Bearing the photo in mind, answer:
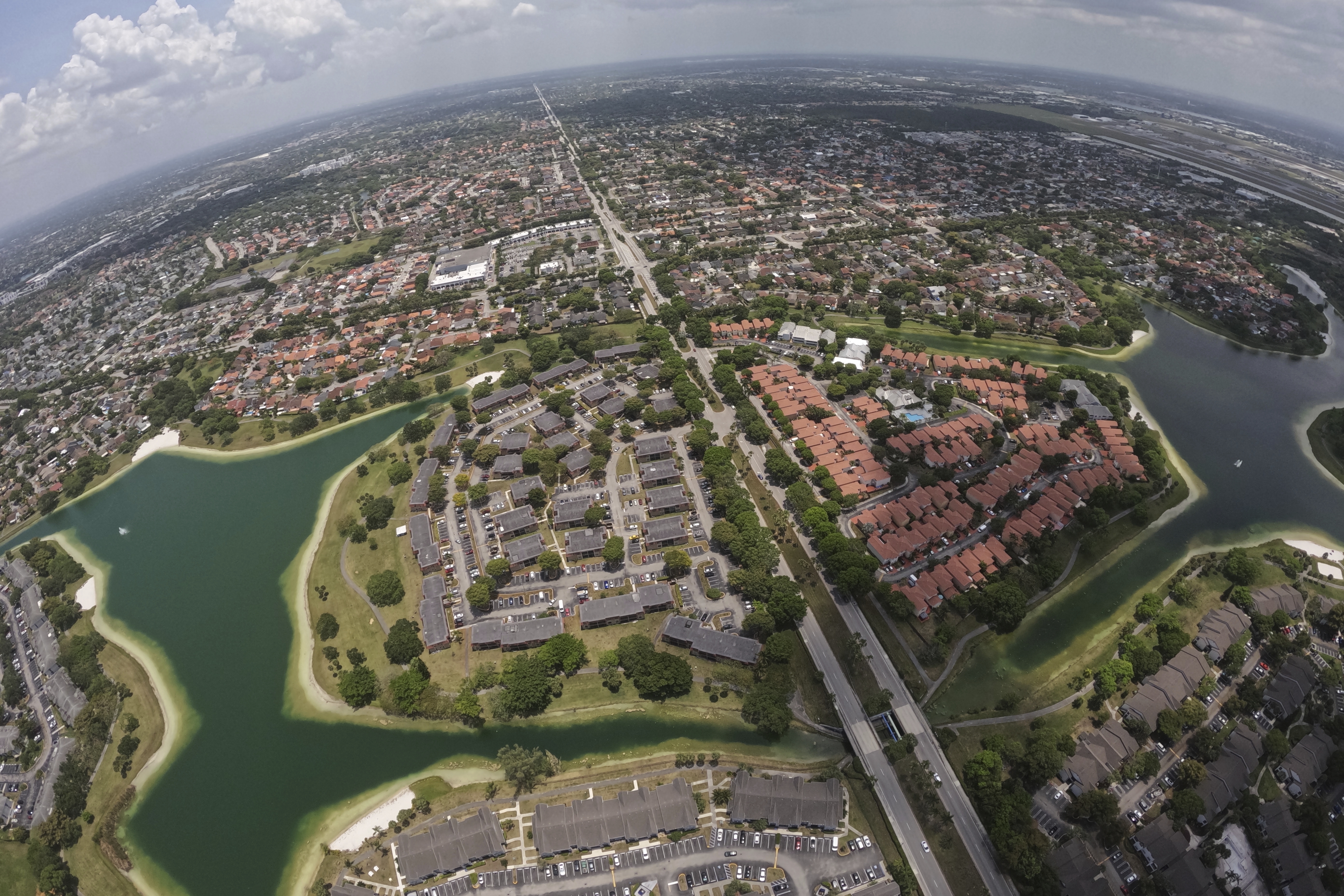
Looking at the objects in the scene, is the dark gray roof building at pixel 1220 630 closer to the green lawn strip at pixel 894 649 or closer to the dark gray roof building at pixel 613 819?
the green lawn strip at pixel 894 649

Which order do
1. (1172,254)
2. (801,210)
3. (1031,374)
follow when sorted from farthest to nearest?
1. (801,210)
2. (1172,254)
3. (1031,374)

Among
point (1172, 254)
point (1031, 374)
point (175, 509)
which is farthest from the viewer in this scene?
point (1172, 254)

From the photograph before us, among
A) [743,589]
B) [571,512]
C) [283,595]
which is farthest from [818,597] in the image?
[283,595]

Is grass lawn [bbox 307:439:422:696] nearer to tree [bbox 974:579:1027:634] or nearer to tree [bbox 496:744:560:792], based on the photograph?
tree [bbox 496:744:560:792]

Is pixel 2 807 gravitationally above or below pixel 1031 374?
below

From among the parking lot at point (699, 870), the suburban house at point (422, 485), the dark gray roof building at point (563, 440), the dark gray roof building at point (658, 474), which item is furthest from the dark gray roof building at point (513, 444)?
the parking lot at point (699, 870)

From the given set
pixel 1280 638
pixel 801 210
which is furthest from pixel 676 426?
pixel 801 210

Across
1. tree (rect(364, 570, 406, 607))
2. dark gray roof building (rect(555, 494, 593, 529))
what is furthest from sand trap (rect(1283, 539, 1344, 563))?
tree (rect(364, 570, 406, 607))

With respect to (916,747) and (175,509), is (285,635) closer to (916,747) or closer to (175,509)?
(175,509)

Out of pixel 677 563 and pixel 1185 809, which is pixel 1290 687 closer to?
pixel 1185 809
